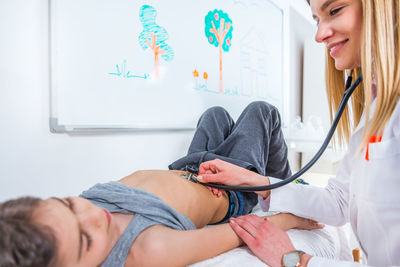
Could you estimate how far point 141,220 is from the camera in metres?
0.72

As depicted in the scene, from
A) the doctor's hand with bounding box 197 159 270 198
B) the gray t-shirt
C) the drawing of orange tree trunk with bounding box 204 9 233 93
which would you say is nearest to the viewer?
the gray t-shirt

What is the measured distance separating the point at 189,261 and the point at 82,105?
0.71m

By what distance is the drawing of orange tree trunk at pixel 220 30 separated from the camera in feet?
5.53

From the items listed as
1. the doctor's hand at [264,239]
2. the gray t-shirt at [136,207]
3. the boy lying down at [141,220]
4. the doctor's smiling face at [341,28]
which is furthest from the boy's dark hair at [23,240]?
the doctor's smiling face at [341,28]

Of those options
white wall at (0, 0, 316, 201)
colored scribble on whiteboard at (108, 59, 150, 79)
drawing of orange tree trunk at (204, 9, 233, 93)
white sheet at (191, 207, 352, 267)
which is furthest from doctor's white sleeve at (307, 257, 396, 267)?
drawing of orange tree trunk at (204, 9, 233, 93)

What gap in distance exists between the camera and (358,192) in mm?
728

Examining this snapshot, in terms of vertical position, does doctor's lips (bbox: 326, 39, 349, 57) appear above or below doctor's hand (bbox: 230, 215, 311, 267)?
above

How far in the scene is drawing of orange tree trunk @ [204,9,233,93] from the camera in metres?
1.69

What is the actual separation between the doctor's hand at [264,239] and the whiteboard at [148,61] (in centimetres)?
67

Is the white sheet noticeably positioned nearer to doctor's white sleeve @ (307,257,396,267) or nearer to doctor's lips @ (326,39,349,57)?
doctor's white sleeve @ (307,257,396,267)

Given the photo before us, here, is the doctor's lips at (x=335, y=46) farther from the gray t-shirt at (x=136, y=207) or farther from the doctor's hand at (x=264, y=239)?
the gray t-shirt at (x=136, y=207)

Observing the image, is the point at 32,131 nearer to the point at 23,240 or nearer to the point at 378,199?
the point at 23,240

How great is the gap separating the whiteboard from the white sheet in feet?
2.24

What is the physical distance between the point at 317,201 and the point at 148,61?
0.92m
